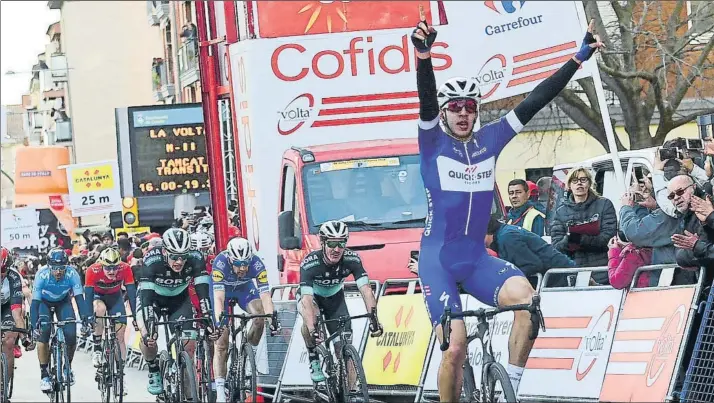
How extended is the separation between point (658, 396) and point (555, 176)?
8.90m

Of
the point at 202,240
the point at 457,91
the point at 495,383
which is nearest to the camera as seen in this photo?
the point at 495,383

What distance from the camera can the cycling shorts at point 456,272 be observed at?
25.8 feet

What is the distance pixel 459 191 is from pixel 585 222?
8.08 ft

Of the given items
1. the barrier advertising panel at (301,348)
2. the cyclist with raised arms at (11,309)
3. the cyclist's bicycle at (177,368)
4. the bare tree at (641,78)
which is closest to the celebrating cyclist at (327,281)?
the barrier advertising panel at (301,348)

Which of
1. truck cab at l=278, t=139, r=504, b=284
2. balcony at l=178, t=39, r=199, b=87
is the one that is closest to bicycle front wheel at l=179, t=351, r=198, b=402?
truck cab at l=278, t=139, r=504, b=284

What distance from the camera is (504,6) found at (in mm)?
14266

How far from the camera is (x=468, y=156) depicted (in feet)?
26.3

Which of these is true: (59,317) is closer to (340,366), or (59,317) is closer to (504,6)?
(504,6)

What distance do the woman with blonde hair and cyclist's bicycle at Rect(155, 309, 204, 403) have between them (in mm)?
3460

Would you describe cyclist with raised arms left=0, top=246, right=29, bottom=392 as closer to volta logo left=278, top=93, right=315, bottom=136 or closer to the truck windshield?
volta logo left=278, top=93, right=315, bottom=136

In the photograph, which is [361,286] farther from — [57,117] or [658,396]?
[57,117]

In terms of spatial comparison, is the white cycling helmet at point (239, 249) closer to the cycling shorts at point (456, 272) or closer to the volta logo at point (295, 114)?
the volta logo at point (295, 114)

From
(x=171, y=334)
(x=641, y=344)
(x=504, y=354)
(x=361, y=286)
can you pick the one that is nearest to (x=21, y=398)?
(x=171, y=334)

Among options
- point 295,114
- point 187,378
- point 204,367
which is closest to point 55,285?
point 295,114
